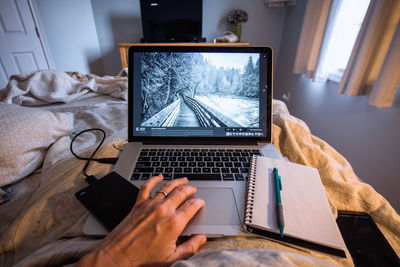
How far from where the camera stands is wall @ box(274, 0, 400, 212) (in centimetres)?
115

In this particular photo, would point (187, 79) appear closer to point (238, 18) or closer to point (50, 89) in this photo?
point (50, 89)

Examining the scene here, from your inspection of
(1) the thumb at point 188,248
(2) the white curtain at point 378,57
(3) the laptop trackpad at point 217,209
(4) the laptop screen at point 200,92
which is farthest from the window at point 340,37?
(1) the thumb at point 188,248

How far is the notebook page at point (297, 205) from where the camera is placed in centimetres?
34

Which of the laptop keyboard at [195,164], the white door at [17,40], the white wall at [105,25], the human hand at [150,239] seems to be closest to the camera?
the human hand at [150,239]

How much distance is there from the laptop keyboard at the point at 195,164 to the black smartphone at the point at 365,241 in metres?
0.26

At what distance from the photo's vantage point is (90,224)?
1.24 ft

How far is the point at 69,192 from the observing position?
1.63 feet

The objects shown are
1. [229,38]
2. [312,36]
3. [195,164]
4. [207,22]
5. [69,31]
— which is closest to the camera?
[195,164]

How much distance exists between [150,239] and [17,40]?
10.5 ft

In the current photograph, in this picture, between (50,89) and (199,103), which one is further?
(50,89)

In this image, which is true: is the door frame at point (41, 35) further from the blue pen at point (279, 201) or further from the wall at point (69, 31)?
the blue pen at point (279, 201)

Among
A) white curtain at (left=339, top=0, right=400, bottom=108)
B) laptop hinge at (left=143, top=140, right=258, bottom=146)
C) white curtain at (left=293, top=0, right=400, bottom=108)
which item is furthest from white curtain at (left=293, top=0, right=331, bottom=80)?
laptop hinge at (left=143, top=140, right=258, bottom=146)

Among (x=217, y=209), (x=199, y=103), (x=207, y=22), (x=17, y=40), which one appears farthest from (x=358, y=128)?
(x=17, y=40)

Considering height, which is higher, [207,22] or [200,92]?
[207,22]
